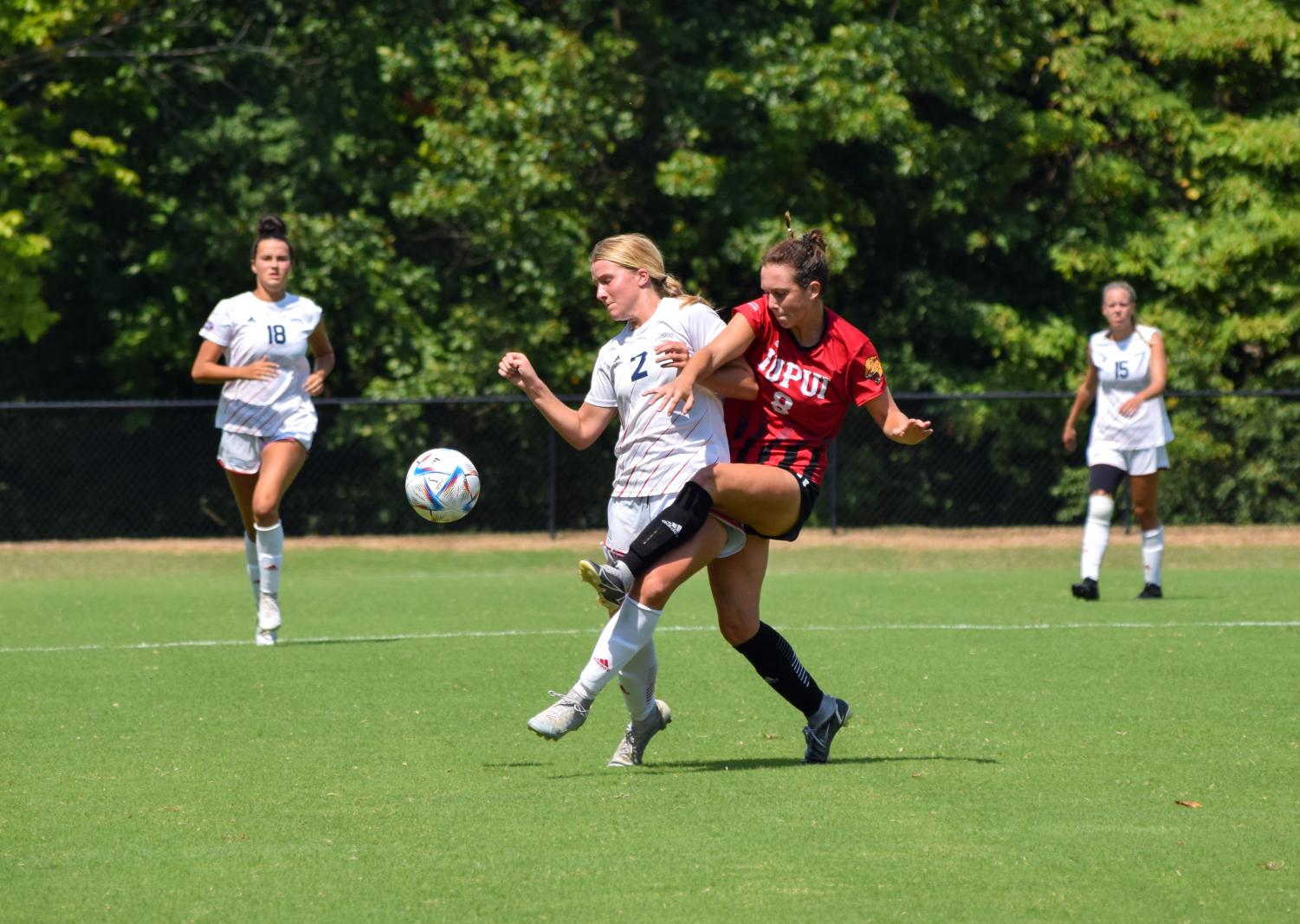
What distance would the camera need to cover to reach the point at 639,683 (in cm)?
648

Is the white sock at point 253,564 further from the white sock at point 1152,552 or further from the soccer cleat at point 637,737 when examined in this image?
the white sock at point 1152,552

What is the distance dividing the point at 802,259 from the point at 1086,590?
733 centimetres

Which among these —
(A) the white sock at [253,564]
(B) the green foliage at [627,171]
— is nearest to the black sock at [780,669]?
(A) the white sock at [253,564]

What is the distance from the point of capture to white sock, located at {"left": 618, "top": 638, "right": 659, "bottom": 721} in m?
6.46

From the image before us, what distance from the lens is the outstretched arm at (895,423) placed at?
255 inches

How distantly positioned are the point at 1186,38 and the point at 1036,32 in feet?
6.08

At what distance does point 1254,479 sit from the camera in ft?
71.9

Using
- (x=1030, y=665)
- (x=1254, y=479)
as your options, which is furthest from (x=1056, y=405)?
(x=1030, y=665)

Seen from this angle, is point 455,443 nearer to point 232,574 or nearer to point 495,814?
point 232,574

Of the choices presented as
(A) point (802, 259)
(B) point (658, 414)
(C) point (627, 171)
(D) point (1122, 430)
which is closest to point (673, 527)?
(B) point (658, 414)

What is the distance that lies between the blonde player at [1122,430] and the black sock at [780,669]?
6.58 meters

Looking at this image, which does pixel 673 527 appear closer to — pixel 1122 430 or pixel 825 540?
pixel 1122 430

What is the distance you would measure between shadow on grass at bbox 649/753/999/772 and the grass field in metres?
0.02

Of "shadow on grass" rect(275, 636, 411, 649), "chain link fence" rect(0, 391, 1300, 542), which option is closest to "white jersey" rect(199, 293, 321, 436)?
"shadow on grass" rect(275, 636, 411, 649)
